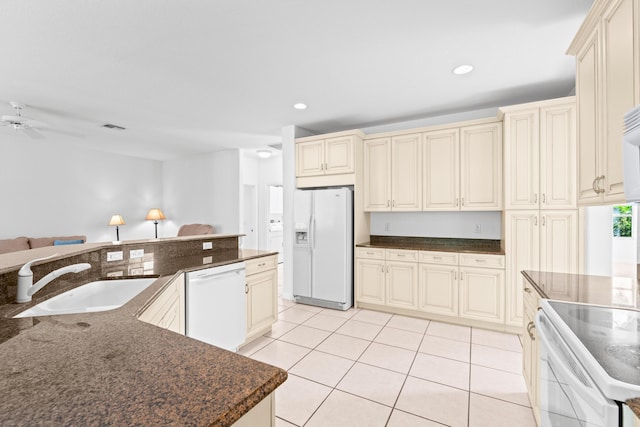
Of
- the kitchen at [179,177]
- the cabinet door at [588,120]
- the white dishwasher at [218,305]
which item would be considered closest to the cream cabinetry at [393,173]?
the kitchen at [179,177]

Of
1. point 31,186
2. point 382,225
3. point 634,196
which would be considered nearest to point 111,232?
point 31,186

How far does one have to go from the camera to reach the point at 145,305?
4.17 feet

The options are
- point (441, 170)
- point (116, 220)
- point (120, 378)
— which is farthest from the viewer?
point (116, 220)

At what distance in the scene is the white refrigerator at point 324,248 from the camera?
12.4 ft

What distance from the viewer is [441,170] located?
3.58 m

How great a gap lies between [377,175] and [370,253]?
109cm

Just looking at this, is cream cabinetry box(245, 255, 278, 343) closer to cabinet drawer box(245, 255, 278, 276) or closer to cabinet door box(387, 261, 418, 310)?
cabinet drawer box(245, 255, 278, 276)

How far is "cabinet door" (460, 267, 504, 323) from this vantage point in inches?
122

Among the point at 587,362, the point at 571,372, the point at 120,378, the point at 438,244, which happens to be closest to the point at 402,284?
the point at 438,244

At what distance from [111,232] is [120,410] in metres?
6.89

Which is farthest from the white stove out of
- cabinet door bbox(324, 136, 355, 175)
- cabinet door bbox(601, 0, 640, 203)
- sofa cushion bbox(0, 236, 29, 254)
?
sofa cushion bbox(0, 236, 29, 254)

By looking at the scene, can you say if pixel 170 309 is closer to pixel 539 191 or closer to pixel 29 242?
pixel 539 191

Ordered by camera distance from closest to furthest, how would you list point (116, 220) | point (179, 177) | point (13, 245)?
point (13, 245) < point (116, 220) < point (179, 177)

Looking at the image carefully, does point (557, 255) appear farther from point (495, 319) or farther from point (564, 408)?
point (564, 408)
